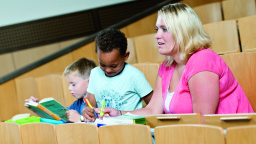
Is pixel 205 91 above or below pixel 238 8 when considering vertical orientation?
below

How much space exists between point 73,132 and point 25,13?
91.2 inches

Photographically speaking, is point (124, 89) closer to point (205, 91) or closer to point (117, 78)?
point (117, 78)

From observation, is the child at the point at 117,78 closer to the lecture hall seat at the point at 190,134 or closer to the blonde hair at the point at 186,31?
the blonde hair at the point at 186,31

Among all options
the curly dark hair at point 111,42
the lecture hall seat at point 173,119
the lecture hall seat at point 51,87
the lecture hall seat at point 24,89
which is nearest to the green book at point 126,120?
the lecture hall seat at point 173,119

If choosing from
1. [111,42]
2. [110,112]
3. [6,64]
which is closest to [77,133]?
[110,112]

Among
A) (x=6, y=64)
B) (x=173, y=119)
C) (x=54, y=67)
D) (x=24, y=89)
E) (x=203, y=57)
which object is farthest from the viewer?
(x=6, y=64)

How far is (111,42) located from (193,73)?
1.44ft

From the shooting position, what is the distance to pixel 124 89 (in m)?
1.47

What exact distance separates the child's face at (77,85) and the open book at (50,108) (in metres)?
0.19

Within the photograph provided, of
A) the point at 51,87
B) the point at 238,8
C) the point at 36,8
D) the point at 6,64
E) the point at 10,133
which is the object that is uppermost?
the point at 36,8

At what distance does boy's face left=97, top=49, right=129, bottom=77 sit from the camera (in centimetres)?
144

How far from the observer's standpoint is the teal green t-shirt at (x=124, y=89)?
1.48 m

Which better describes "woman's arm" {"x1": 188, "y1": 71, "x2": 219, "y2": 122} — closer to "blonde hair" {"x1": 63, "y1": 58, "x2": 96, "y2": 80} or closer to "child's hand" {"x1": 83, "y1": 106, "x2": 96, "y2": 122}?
"child's hand" {"x1": 83, "y1": 106, "x2": 96, "y2": 122}

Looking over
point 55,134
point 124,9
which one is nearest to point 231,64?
point 55,134
